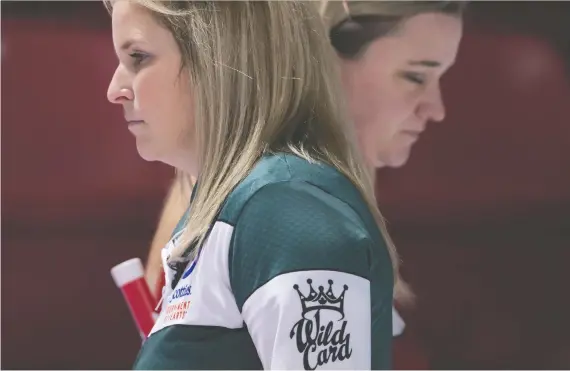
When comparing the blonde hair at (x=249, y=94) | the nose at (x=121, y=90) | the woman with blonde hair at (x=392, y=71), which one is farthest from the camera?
the woman with blonde hair at (x=392, y=71)

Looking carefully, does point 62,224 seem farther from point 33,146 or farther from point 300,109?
point 300,109

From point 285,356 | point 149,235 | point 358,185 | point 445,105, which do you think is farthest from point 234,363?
point 445,105

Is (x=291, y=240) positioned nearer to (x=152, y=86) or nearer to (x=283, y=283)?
(x=283, y=283)

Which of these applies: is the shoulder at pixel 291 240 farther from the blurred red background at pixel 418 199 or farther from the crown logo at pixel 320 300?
the blurred red background at pixel 418 199

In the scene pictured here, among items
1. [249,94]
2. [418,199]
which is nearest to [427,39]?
[418,199]

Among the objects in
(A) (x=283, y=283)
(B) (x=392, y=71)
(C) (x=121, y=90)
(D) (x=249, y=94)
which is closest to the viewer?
(A) (x=283, y=283)

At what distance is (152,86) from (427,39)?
26.1 inches

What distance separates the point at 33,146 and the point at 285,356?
922 mm

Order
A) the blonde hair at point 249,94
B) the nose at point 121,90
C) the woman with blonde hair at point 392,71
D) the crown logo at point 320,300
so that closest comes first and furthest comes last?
the crown logo at point 320,300 → the blonde hair at point 249,94 → the nose at point 121,90 → the woman with blonde hair at point 392,71

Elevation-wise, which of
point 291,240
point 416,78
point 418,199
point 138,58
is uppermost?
point 138,58

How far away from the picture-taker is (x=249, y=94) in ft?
2.99

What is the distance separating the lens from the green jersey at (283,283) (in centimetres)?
74

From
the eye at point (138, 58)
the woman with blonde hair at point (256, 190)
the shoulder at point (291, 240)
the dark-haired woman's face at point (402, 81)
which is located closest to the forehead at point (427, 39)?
the dark-haired woman's face at point (402, 81)

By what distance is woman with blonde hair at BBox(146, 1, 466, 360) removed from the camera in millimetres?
1424
